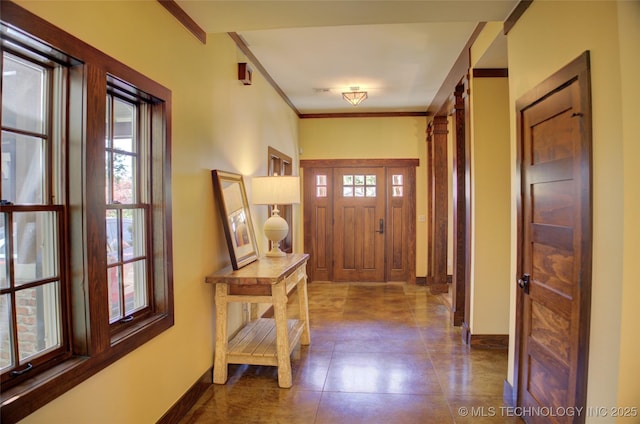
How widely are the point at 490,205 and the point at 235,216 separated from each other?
2.25m

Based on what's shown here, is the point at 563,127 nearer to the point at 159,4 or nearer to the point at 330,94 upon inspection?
the point at 159,4

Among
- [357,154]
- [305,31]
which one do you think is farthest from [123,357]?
[357,154]

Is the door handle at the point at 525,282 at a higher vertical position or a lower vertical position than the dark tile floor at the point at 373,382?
higher

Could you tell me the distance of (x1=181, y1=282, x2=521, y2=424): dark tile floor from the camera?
244 cm

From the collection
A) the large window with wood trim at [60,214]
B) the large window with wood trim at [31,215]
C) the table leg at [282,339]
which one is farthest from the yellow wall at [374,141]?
the large window with wood trim at [31,215]

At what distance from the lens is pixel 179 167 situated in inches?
95.0

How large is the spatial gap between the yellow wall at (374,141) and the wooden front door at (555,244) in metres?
4.11

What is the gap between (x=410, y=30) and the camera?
3.31 m

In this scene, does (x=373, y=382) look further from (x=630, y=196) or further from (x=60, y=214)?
(x=60, y=214)

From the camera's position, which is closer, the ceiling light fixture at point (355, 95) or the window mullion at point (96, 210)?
the window mullion at point (96, 210)

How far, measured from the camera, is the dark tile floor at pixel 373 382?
2.44 meters

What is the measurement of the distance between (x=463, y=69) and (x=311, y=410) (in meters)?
3.31

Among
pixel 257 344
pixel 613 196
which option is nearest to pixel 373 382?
pixel 257 344

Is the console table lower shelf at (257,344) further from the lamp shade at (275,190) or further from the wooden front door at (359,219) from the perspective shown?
the wooden front door at (359,219)
